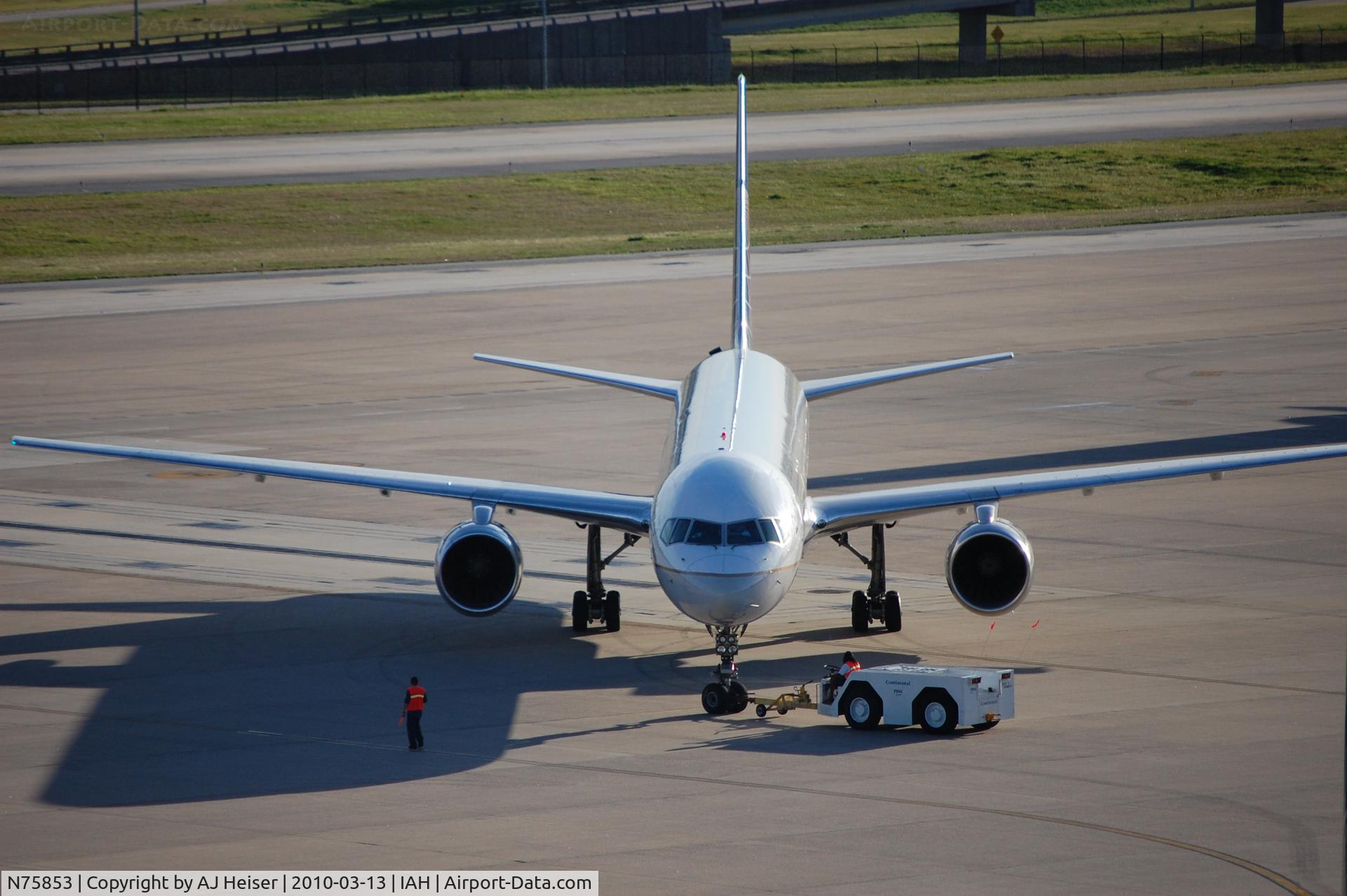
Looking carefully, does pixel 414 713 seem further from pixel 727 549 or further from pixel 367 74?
pixel 367 74

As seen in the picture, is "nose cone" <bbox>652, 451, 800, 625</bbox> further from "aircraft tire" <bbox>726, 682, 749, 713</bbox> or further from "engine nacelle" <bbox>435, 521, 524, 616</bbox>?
"engine nacelle" <bbox>435, 521, 524, 616</bbox>

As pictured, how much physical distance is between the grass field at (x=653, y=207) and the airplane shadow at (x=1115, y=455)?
44985 millimetres

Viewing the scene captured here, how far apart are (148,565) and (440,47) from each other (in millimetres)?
124997

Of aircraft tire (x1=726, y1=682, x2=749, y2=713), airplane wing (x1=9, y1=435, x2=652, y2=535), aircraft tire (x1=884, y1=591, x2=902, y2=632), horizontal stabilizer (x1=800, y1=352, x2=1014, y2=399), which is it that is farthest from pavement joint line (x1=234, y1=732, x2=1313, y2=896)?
horizontal stabilizer (x1=800, y1=352, x2=1014, y2=399)

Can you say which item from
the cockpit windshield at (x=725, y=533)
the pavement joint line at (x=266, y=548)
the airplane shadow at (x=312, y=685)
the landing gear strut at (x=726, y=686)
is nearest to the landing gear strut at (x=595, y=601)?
the airplane shadow at (x=312, y=685)

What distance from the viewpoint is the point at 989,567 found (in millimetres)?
26875

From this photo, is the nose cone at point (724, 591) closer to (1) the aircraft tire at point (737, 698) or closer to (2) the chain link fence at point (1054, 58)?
(1) the aircraft tire at point (737, 698)

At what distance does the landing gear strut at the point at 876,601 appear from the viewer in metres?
29.5

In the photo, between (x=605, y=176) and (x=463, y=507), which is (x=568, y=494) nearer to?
(x=463, y=507)

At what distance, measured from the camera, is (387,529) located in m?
38.4

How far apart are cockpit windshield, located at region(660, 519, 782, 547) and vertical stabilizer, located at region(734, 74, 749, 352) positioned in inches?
363

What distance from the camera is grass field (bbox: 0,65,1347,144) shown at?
4750 inches

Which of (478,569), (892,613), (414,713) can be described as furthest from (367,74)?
(414,713)

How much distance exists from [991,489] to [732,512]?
5703mm
